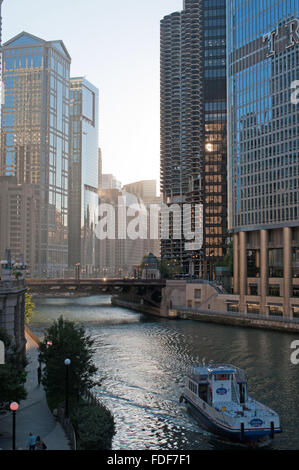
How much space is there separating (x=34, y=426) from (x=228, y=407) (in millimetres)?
14941

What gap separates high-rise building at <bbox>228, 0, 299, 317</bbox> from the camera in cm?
10425

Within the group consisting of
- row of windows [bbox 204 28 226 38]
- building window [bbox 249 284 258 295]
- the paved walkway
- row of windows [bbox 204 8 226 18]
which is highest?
row of windows [bbox 204 8 226 18]

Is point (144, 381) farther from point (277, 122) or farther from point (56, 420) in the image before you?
point (277, 122)

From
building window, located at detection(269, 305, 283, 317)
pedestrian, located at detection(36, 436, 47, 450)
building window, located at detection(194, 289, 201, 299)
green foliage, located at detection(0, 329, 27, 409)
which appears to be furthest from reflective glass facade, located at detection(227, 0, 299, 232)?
pedestrian, located at detection(36, 436, 47, 450)

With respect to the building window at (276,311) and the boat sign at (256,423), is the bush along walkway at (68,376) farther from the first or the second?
the building window at (276,311)

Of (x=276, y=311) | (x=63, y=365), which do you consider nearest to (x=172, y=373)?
(x=63, y=365)

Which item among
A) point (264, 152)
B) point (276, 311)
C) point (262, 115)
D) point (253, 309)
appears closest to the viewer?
point (276, 311)

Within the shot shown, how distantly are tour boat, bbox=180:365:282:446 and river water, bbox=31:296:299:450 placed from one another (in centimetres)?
92

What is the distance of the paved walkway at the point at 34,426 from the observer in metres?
30.7

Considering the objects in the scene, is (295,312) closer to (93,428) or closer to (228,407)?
(228,407)

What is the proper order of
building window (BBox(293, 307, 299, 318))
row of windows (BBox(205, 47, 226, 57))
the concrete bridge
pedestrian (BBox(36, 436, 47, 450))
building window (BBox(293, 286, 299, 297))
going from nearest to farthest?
pedestrian (BBox(36, 436, 47, 450))
building window (BBox(293, 307, 299, 318))
building window (BBox(293, 286, 299, 297))
the concrete bridge
row of windows (BBox(205, 47, 226, 57))

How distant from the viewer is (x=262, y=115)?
112438 millimetres

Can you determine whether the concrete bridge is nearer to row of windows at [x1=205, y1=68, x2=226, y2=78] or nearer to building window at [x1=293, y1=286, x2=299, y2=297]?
building window at [x1=293, y1=286, x2=299, y2=297]

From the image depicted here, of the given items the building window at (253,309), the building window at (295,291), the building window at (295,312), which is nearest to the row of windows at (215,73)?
the building window at (253,309)
